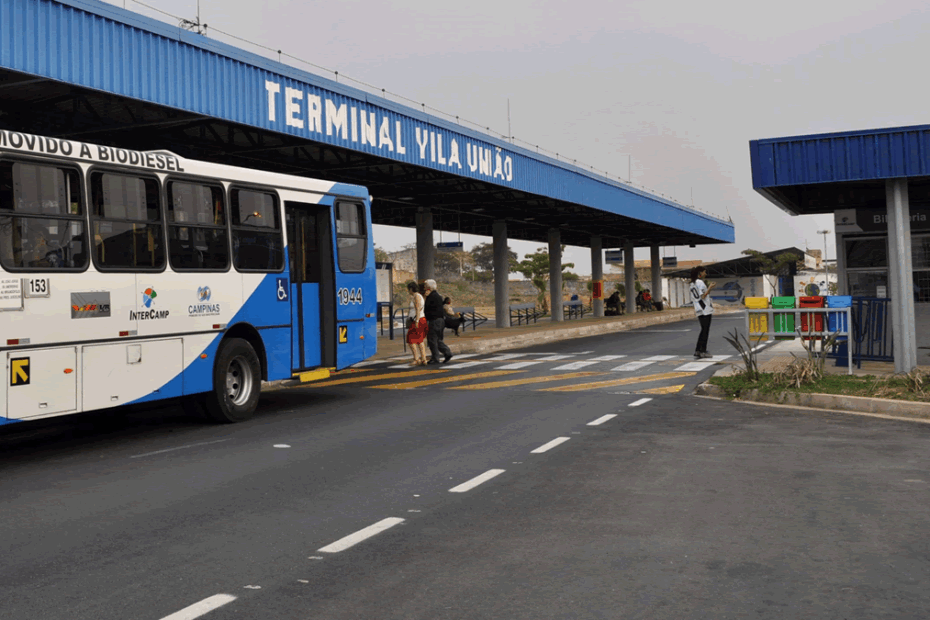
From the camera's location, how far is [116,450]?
10.1 metres

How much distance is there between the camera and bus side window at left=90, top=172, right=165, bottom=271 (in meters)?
10.3

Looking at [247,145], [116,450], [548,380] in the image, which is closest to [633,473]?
[116,450]

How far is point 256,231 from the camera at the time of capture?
1280 centimetres

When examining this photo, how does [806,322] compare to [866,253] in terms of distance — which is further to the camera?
[866,253]

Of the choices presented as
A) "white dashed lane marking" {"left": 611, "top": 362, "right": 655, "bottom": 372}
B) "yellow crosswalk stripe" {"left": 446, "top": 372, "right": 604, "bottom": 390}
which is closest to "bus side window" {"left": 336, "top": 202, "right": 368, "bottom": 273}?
"yellow crosswalk stripe" {"left": 446, "top": 372, "right": 604, "bottom": 390}

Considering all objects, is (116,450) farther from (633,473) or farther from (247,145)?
(247,145)

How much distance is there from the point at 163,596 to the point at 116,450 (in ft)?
18.7

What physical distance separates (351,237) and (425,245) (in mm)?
19402

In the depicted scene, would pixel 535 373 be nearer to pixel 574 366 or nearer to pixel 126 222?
pixel 574 366

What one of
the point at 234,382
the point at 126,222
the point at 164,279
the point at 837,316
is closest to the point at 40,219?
the point at 126,222

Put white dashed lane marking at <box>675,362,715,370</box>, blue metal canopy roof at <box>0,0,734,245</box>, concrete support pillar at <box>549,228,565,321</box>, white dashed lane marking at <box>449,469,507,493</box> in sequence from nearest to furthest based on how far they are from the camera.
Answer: white dashed lane marking at <box>449,469,507,493</box> → blue metal canopy roof at <box>0,0,734,245</box> → white dashed lane marking at <box>675,362,715,370</box> → concrete support pillar at <box>549,228,565,321</box>

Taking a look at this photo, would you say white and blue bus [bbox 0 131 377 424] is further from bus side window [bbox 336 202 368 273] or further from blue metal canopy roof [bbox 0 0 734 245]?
blue metal canopy roof [bbox 0 0 734 245]

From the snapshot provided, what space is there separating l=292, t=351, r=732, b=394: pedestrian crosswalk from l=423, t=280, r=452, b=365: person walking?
1.68 ft

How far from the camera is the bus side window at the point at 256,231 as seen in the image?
491 inches
